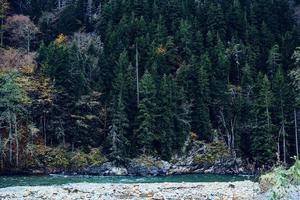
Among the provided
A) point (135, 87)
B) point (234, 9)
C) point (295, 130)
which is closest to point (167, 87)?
point (135, 87)

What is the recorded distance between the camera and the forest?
152ft

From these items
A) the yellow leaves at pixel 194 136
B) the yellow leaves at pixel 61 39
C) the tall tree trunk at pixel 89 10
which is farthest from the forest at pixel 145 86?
the tall tree trunk at pixel 89 10

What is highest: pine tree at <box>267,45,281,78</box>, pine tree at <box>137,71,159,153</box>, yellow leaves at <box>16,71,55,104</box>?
pine tree at <box>267,45,281,78</box>

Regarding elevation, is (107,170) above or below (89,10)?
below

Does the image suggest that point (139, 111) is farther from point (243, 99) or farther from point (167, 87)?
point (243, 99)

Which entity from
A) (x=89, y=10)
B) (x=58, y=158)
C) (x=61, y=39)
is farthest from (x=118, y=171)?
(x=89, y=10)

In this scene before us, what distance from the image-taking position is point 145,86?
161ft

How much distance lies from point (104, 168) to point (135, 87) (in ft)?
37.6

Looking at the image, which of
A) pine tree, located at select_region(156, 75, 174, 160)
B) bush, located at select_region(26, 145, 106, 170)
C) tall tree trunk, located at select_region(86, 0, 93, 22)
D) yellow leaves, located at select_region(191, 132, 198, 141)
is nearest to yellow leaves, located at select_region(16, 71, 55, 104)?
bush, located at select_region(26, 145, 106, 170)

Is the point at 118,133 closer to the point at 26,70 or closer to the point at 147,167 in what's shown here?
the point at 147,167

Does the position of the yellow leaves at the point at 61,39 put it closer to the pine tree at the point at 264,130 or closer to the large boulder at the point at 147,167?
the large boulder at the point at 147,167

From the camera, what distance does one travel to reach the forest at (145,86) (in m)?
46.2

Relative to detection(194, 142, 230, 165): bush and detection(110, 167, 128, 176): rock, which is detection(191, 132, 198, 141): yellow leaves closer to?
detection(194, 142, 230, 165): bush

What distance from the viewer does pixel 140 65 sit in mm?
56656
